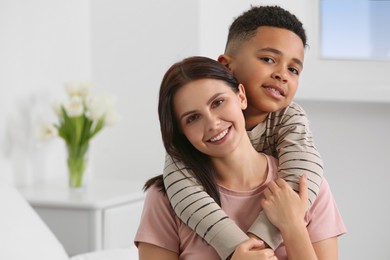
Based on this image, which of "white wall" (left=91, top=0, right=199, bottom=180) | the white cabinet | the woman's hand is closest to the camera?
the woman's hand

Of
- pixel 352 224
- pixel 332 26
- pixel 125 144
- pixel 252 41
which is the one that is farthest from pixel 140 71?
pixel 252 41

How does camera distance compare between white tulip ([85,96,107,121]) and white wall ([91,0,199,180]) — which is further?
white wall ([91,0,199,180])

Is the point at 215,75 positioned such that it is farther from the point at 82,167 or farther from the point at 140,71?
the point at 140,71

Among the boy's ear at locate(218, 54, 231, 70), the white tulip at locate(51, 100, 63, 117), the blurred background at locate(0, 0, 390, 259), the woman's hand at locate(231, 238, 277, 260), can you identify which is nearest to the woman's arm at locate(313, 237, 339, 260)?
the woman's hand at locate(231, 238, 277, 260)

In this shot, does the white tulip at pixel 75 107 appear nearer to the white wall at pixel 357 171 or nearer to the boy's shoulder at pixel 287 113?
the white wall at pixel 357 171

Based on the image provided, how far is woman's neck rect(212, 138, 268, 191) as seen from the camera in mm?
1370

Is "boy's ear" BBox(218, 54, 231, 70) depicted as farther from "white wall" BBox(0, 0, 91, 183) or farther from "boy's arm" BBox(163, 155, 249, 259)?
"white wall" BBox(0, 0, 91, 183)

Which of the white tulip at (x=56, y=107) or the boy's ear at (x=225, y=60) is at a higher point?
the boy's ear at (x=225, y=60)

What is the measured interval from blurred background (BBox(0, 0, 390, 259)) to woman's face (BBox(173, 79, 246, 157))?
2.21 metres

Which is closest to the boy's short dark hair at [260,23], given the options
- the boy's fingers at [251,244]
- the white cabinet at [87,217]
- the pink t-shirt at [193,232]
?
the pink t-shirt at [193,232]

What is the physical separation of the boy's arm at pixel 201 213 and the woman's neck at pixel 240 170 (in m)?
0.05

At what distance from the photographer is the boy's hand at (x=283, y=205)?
1.32 m

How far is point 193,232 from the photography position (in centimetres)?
136

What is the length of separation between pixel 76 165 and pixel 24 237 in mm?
1193
